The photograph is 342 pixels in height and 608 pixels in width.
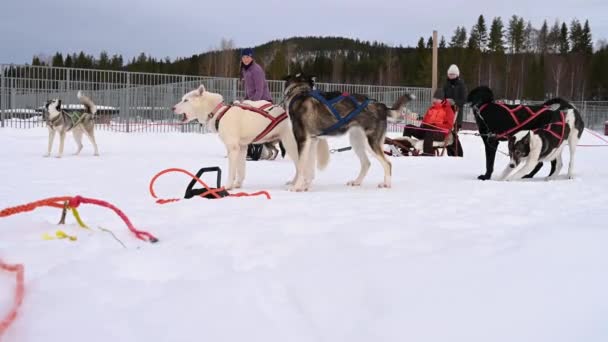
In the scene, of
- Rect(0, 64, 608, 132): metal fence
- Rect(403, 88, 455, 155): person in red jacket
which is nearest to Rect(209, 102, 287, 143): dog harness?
Rect(403, 88, 455, 155): person in red jacket

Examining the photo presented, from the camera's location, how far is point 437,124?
362 inches

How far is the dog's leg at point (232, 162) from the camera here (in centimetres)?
490

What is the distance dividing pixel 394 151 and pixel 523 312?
7.61 metres

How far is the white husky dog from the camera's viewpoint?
Answer: 5.08m

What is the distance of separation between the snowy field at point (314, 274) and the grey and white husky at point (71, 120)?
20.9ft

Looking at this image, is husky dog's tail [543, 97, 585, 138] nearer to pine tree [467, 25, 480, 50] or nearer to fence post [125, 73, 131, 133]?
fence post [125, 73, 131, 133]

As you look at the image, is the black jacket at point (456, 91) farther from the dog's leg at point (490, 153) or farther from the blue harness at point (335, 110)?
the blue harness at point (335, 110)

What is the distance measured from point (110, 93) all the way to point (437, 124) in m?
11.5

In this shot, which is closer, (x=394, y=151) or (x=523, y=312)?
(x=523, y=312)

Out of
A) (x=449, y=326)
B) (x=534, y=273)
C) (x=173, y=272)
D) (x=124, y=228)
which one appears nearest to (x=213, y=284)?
(x=173, y=272)

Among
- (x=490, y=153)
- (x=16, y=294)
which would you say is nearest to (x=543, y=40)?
(x=490, y=153)

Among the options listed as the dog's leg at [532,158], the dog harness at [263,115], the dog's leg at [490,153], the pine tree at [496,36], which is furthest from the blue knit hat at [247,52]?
the pine tree at [496,36]

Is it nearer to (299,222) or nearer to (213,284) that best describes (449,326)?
(213,284)

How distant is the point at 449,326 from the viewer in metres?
1.57
